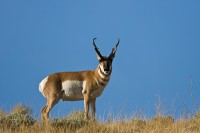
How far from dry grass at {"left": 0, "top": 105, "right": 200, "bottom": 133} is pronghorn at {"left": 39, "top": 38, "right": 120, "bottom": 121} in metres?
2.38

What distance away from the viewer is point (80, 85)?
15125 millimetres

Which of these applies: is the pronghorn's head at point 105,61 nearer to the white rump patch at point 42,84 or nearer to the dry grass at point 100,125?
the white rump patch at point 42,84

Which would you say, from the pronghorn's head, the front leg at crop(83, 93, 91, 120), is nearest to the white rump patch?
the front leg at crop(83, 93, 91, 120)

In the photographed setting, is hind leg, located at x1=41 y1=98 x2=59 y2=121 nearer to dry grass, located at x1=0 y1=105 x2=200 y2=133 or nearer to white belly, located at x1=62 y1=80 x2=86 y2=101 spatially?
white belly, located at x1=62 y1=80 x2=86 y2=101

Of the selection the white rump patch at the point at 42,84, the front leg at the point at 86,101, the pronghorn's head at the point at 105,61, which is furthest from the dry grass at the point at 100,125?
the white rump patch at the point at 42,84

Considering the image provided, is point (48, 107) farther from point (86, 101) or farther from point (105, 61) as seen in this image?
point (105, 61)

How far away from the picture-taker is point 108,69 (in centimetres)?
1480

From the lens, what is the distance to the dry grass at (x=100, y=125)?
37.6 feet

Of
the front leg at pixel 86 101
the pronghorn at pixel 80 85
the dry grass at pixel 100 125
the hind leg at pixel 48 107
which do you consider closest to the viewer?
the dry grass at pixel 100 125

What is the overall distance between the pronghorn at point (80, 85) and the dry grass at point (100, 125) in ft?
7.82

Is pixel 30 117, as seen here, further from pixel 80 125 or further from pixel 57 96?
pixel 57 96

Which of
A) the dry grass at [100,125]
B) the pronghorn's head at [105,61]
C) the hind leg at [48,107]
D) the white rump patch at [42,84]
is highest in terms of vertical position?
the pronghorn's head at [105,61]

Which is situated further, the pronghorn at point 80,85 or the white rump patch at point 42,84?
the white rump patch at point 42,84

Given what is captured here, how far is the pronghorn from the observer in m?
14.8
